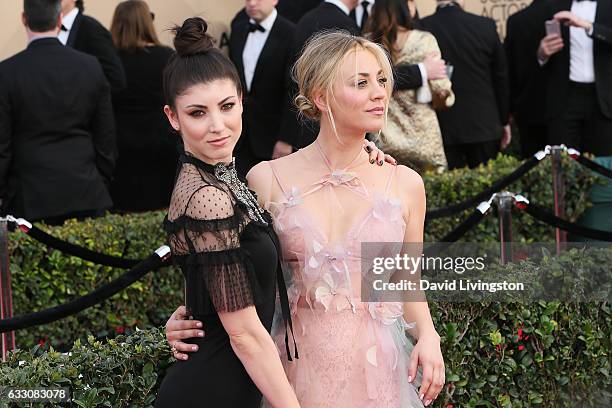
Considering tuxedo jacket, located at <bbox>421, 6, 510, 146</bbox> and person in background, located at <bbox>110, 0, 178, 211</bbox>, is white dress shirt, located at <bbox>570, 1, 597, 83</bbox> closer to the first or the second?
tuxedo jacket, located at <bbox>421, 6, 510, 146</bbox>

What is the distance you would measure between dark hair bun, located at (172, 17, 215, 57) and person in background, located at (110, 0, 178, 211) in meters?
5.33

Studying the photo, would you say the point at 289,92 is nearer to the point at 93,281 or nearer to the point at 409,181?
the point at 93,281

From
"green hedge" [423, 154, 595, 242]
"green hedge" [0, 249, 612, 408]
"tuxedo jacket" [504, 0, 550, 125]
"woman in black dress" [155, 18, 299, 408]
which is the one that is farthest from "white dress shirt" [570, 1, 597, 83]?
"woman in black dress" [155, 18, 299, 408]

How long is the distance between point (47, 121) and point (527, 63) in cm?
467

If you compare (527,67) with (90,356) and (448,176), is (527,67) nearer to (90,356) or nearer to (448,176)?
(448,176)

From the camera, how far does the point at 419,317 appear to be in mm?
3887

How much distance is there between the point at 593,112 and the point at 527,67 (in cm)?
101

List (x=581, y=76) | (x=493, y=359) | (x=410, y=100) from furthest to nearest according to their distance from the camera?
(x=581, y=76) < (x=410, y=100) < (x=493, y=359)

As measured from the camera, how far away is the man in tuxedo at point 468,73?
9398 millimetres

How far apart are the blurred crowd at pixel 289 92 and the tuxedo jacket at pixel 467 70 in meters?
0.01

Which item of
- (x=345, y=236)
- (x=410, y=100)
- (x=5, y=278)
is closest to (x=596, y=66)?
(x=410, y=100)

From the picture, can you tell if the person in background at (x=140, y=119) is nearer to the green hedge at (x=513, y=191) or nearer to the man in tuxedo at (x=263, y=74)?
the man in tuxedo at (x=263, y=74)

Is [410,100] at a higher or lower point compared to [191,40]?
lower

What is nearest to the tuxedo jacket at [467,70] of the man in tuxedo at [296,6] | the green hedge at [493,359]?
the man in tuxedo at [296,6]
